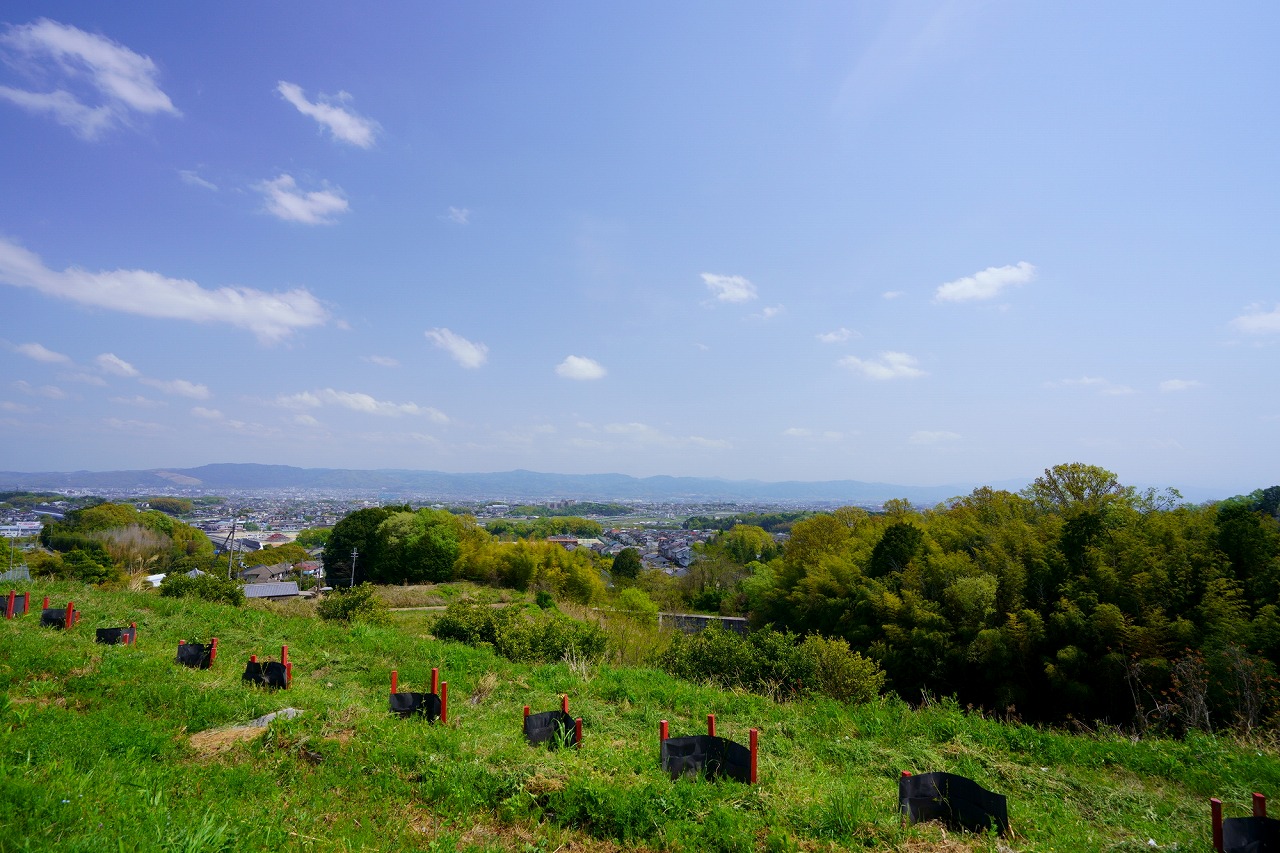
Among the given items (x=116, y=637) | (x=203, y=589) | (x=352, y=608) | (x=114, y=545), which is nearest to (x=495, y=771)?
(x=116, y=637)

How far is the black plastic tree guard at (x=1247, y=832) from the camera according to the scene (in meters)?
3.66

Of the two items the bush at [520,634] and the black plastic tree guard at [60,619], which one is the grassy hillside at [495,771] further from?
the bush at [520,634]

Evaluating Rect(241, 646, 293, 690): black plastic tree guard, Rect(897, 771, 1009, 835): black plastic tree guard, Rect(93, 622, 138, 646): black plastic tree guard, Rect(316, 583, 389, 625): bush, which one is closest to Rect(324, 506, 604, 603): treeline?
Rect(316, 583, 389, 625): bush

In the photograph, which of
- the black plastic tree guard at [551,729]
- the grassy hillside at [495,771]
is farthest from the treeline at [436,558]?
the black plastic tree guard at [551,729]

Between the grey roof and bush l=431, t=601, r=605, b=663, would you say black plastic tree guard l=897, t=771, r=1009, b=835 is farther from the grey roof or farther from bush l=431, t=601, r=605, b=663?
the grey roof

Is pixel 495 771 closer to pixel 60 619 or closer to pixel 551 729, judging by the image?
pixel 551 729

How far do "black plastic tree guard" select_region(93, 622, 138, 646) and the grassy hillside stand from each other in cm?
18

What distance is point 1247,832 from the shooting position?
3715mm

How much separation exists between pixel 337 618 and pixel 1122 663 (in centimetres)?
1719

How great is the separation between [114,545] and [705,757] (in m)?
42.0

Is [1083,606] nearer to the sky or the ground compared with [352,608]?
nearer to the sky

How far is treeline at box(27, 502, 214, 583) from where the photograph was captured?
2551 centimetres

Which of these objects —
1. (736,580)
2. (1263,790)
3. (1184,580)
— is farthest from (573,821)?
(736,580)

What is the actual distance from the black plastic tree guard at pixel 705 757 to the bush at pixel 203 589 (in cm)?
1272
